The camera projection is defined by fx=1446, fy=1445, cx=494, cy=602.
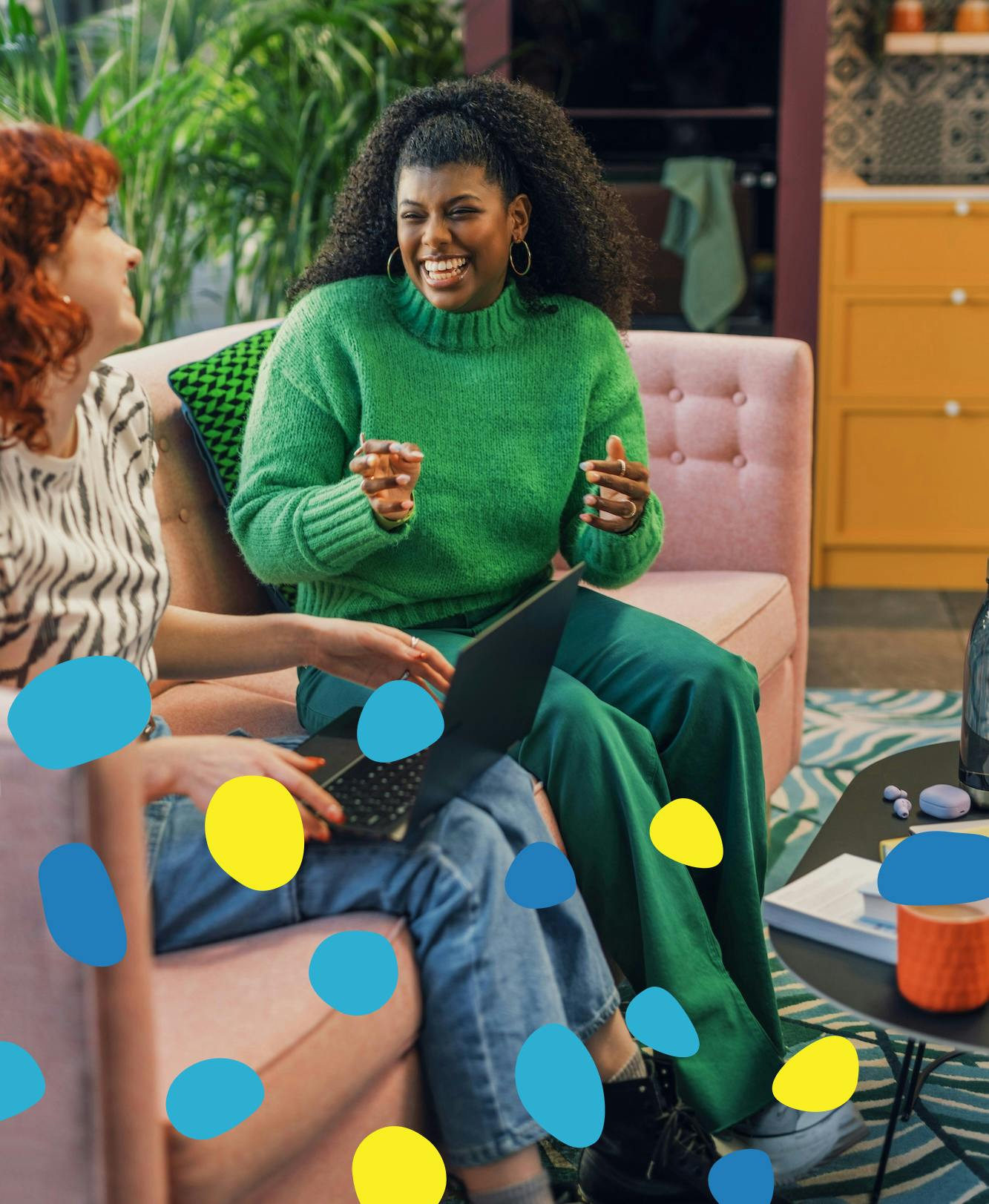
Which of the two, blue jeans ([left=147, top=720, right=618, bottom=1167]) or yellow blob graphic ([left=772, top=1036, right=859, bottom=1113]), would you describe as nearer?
blue jeans ([left=147, top=720, right=618, bottom=1167])

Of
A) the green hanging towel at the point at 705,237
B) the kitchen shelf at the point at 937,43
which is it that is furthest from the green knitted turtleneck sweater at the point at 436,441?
the kitchen shelf at the point at 937,43

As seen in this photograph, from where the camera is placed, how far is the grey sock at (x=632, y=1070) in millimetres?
1407

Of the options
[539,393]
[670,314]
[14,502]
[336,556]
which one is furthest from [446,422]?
[670,314]

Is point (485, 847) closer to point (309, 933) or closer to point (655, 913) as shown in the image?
point (309, 933)

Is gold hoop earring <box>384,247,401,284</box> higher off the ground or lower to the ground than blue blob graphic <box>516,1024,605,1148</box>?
higher

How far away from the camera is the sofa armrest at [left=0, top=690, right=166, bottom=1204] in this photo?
0.92m

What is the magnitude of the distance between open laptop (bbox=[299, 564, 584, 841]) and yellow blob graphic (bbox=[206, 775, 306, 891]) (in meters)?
0.05

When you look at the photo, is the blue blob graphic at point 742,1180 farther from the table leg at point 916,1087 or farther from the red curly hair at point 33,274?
the red curly hair at point 33,274

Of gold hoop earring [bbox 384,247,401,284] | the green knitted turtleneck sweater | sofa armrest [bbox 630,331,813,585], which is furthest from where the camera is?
sofa armrest [bbox 630,331,813,585]

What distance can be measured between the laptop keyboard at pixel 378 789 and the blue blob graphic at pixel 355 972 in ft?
0.31

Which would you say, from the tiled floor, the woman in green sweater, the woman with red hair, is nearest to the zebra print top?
the woman with red hair

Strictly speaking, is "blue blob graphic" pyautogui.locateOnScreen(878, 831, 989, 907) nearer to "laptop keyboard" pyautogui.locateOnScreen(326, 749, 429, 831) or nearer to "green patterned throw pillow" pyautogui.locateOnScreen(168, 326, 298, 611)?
"laptop keyboard" pyautogui.locateOnScreen(326, 749, 429, 831)

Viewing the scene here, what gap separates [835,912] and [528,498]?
0.69 metres

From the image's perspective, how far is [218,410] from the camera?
6.15 feet
